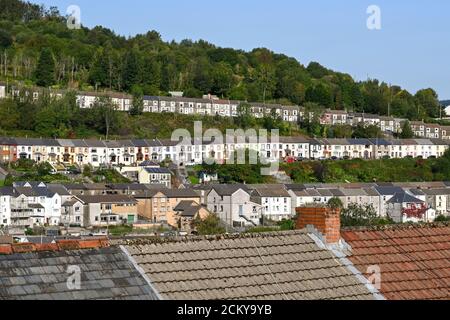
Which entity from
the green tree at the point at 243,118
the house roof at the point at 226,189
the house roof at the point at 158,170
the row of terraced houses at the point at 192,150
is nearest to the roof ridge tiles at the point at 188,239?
the house roof at the point at 226,189

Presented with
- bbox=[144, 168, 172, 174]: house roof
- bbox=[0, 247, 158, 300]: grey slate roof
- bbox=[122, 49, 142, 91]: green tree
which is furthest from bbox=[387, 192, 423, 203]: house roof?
bbox=[0, 247, 158, 300]: grey slate roof

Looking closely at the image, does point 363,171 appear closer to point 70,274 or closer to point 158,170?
point 158,170

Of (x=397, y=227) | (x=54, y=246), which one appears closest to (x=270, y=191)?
(x=397, y=227)

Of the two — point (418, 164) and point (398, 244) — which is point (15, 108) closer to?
point (418, 164)

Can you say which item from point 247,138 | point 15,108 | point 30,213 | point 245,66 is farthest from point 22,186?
point 245,66

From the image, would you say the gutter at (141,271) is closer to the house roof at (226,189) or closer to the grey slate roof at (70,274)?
the grey slate roof at (70,274)
